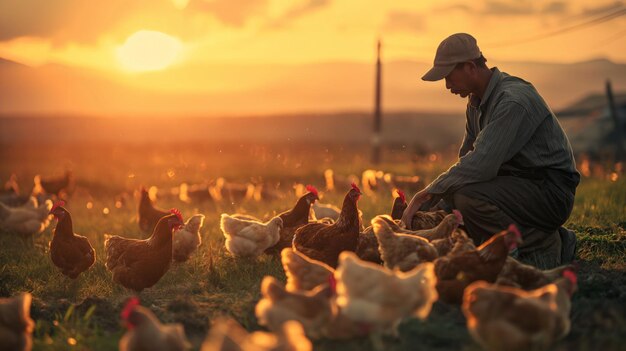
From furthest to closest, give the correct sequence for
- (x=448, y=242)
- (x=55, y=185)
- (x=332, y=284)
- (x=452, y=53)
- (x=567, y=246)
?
(x=55, y=185) < (x=567, y=246) < (x=452, y=53) < (x=448, y=242) < (x=332, y=284)

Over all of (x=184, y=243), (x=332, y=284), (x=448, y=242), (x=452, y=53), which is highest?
(x=452, y=53)

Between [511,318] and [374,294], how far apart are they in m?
0.93

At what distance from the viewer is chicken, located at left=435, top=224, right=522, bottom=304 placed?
5582mm

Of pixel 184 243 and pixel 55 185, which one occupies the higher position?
pixel 184 243

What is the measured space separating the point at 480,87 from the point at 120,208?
356 inches

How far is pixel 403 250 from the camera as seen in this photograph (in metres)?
6.12

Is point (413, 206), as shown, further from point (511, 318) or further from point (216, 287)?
point (511, 318)

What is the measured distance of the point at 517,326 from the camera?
446cm

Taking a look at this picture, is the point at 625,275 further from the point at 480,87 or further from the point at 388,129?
the point at 388,129

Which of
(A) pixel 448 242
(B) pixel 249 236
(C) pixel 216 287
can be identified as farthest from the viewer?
(B) pixel 249 236

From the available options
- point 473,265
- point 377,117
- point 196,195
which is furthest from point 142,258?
point 377,117

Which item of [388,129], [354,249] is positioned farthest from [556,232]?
[388,129]

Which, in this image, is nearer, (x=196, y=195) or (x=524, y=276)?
(x=524, y=276)

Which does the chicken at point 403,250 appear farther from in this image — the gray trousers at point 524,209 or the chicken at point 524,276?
the gray trousers at point 524,209
